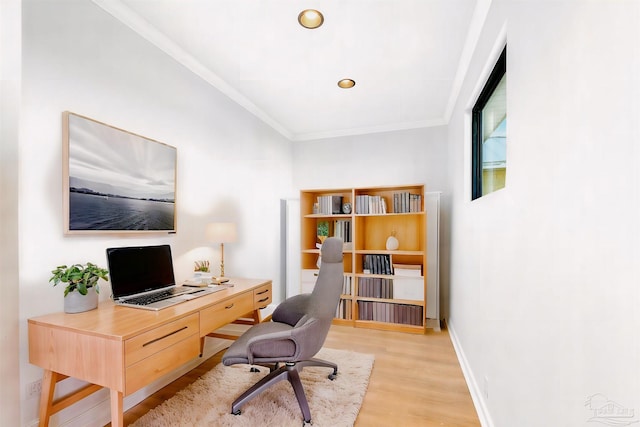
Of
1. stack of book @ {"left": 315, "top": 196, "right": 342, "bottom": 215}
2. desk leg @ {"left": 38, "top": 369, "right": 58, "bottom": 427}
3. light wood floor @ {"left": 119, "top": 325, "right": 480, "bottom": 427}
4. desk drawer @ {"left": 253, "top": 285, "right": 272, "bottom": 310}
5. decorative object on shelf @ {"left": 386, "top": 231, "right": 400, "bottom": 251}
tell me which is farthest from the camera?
stack of book @ {"left": 315, "top": 196, "right": 342, "bottom": 215}

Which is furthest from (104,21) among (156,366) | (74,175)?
(156,366)

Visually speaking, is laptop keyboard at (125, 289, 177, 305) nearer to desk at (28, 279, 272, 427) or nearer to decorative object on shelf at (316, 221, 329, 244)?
desk at (28, 279, 272, 427)

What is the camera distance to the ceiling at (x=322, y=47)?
187 cm

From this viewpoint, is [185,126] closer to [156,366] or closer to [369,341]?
[156,366]

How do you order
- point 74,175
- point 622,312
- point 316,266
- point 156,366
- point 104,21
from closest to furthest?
point 622,312
point 156,366
point 74,175
point 104,21
point 316,266

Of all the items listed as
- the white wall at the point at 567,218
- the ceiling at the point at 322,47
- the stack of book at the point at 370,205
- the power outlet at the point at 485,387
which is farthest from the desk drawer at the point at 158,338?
the stack of book at the point at 370,205

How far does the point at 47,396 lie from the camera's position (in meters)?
1.44

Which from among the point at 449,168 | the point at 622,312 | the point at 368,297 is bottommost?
the point at 368,297

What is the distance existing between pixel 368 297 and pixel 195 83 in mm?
2838

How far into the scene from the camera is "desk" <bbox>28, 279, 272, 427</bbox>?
1.29m

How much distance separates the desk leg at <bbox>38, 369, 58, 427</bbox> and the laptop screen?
17.6 inches

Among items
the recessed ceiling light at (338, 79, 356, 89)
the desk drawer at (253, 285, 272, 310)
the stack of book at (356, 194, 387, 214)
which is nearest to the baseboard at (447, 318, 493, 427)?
the stack of book at (356, 194, 387, 214)

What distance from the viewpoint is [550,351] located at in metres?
0.97

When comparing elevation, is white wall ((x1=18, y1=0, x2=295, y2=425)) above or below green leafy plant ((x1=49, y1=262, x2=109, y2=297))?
above
